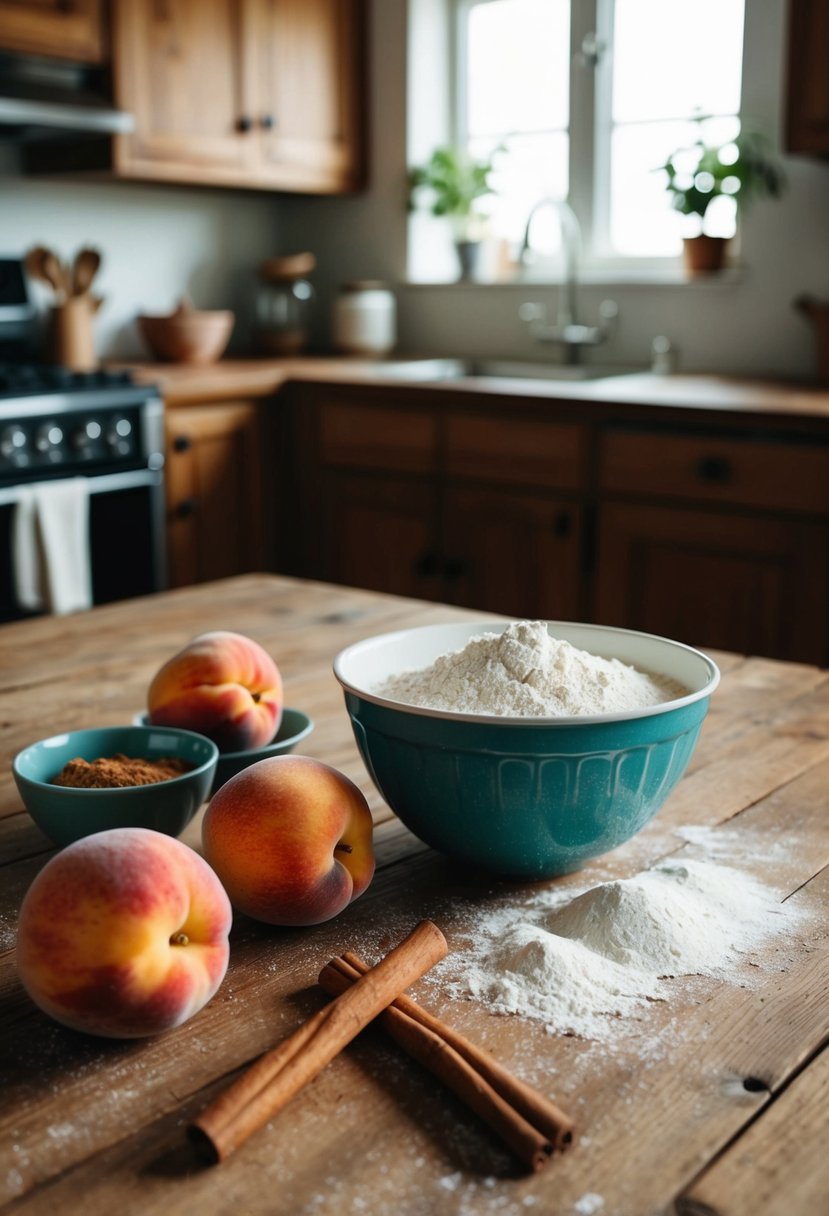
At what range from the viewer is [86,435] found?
111 inches

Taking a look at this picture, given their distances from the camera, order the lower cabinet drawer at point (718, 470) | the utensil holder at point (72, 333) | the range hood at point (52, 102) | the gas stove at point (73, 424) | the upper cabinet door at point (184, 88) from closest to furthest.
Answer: the lower cabinet drawer at point (718, 470) → the gas stove at point (73, 424) → the range hood at point (52, 102) → the upper cabinet door at point (184, 88) → the utensil holder at point (72, 333)

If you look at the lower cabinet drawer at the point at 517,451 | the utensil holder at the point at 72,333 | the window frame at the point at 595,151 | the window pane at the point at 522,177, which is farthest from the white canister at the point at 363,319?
the lower cabinet drawer at the point at 517,451

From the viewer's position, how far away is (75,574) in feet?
9.29

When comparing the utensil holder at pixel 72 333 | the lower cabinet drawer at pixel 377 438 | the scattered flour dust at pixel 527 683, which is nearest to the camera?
the scattered flour dust at pixel 527 683

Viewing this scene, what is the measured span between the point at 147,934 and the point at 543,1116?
195 mm

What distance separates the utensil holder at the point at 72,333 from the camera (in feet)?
10.9

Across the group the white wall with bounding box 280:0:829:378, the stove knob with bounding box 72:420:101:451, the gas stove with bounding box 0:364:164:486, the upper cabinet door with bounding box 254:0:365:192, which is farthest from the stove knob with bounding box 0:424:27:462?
the white wall with bounding box 280:0:829:378

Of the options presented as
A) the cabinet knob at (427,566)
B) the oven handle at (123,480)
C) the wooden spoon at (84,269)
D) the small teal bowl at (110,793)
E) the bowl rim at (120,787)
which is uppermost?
the wooden spoon at (84,269)

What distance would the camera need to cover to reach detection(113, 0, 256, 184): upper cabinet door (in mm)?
3199

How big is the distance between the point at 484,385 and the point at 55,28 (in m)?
1.36

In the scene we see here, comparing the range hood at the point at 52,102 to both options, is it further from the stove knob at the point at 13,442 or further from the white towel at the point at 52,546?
the white towel at the point at 52,546

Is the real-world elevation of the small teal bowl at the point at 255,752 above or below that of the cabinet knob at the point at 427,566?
above

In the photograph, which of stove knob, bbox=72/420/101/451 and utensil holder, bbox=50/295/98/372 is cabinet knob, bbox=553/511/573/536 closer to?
stove knob, bbox=72/420/101/451

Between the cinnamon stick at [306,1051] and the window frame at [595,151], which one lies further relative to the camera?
the window frame at [595,151]
